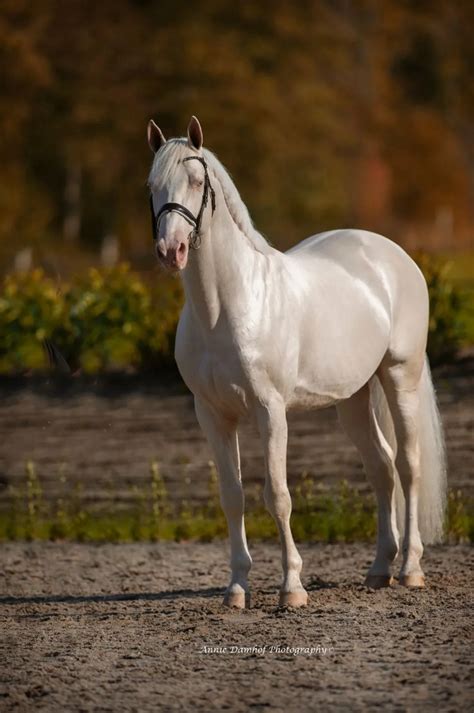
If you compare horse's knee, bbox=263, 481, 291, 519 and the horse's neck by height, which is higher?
the horse's neck

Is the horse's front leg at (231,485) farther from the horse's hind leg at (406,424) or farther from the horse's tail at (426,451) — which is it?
the horse's tail at (426,451)

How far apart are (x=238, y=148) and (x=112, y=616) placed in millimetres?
25342

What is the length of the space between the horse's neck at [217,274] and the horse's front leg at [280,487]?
0.47m

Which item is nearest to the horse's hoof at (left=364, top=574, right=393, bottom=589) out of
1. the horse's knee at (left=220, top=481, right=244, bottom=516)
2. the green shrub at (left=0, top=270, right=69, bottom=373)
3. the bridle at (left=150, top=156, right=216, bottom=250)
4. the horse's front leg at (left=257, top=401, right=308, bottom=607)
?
the horse's front leg at (left=257, top=401, right=308, bottom=607)

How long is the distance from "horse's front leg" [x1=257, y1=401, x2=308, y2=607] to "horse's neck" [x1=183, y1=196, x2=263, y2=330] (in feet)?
1.54

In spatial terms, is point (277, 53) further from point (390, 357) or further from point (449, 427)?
point (390, 357)

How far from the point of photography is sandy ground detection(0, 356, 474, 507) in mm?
8586

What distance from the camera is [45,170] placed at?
3003cm

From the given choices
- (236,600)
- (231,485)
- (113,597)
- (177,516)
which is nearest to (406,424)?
(231,485)

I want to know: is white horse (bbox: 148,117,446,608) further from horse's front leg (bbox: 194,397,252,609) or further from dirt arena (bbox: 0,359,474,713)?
dirt arena (bbox: 0,359,474,713)

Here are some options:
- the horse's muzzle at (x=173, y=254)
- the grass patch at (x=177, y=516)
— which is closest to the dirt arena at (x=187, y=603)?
the grass patch at (x=177, y=516)

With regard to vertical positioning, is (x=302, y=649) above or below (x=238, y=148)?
below

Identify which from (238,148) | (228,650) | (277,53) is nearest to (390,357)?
(228,650)

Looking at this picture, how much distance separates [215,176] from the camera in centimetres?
546
